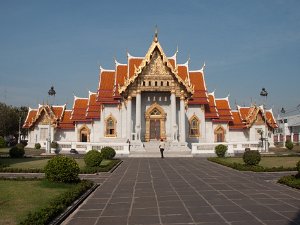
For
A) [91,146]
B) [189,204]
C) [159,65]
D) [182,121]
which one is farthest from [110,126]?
[189,204]

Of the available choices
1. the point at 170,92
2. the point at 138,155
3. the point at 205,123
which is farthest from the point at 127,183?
the point at 205,123

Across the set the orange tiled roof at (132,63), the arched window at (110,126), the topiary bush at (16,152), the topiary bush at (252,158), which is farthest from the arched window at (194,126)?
the topiary bush at (252,158)

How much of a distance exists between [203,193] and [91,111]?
31.4 meters

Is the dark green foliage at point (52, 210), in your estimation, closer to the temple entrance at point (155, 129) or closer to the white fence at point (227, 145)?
the white fence at point (227, 145)

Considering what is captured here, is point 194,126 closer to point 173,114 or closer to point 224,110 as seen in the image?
point 173,114

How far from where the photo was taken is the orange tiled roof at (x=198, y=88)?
3981 cm

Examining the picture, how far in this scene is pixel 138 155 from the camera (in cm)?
3191

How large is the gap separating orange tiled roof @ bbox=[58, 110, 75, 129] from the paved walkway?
31662 millimetres

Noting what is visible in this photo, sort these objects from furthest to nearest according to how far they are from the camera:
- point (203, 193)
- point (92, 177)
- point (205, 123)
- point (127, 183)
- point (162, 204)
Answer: point (205, 123)
point (92, 177)
point (127, 183)
point (203, 193)
point (162, 204)

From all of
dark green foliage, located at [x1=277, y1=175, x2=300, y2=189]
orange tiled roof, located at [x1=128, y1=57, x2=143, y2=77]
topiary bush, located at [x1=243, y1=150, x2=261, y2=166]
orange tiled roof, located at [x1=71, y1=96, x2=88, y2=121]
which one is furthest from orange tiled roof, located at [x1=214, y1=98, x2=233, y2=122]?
dark green foliage, located at [x1=277, y1=175, x2=300, y2=189]

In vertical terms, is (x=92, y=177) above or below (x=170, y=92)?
below

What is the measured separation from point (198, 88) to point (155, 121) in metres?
7.54

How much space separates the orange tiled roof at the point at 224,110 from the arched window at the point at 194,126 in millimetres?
3724

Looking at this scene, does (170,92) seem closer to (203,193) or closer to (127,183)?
(127,183)
